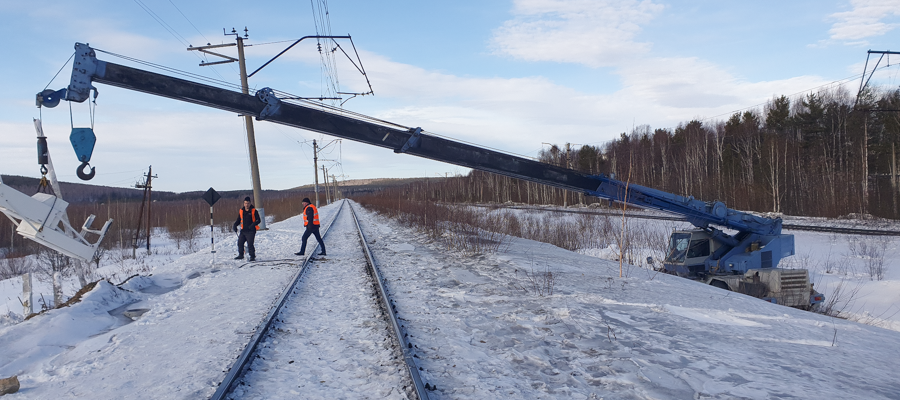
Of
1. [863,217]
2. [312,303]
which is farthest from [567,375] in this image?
[863,217]

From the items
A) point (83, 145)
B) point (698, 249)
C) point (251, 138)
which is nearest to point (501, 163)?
point (698, 249)

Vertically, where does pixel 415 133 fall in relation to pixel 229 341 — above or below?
above

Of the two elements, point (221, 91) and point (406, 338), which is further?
point (221, 91)

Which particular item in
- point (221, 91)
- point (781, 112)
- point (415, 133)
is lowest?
point (415, 133)

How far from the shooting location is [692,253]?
12.5m

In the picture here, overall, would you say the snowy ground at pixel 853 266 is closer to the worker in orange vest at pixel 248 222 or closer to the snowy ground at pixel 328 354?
the snowy ground at pixel 328 354

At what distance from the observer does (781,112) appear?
161 ft

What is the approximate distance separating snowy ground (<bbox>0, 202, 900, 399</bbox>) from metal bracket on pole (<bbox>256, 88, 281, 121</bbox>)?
3.55 m

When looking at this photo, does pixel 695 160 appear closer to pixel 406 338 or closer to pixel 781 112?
pixel 781 112

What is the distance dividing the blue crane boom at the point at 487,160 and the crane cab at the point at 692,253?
24 mm

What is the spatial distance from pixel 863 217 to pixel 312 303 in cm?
3360

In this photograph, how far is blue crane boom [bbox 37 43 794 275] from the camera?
8.80 metres

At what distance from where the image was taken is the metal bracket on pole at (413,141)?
420 inches

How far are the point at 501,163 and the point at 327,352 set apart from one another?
22.6 feet
